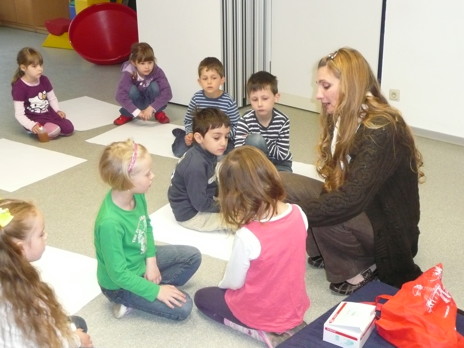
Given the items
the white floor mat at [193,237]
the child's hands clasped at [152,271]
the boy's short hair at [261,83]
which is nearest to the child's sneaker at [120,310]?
the child's hands clasped at [152,271]

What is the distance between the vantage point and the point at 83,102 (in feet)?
14.8

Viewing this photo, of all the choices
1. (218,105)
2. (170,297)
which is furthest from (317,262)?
(218,105)

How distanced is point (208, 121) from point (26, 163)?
4.65 feet

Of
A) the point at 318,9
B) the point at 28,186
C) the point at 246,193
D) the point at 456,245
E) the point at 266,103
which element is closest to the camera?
the point at 246,193

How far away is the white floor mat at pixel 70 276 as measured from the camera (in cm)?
217

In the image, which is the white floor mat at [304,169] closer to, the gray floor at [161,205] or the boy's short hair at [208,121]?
the gray floor at [161,205]

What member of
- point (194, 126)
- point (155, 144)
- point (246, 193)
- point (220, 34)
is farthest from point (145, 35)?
point (246, 193)

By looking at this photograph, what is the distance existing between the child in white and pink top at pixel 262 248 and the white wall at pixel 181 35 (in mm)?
2404

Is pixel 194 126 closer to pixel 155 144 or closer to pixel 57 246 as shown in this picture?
pixel 57 246

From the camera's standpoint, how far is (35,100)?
148 inches

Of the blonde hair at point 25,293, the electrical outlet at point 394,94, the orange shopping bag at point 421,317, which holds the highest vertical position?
the blonde hair at point 25,293

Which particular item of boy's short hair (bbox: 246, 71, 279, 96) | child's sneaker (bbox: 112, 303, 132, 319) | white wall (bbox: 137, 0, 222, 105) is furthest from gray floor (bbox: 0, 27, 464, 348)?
boy's short hair (bbox: 246, 71, 279, 96)

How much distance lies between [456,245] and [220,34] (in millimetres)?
2134

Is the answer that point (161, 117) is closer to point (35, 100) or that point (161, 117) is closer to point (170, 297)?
point (35, 100)
